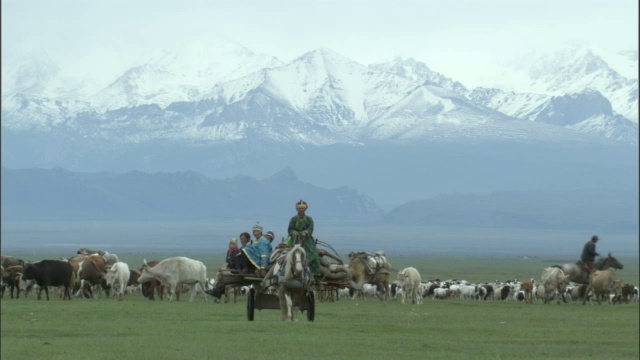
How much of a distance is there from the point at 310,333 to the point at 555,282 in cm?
2346

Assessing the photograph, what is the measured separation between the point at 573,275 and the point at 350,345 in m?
25.4

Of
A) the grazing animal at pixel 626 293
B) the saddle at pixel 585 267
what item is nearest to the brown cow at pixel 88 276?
the saddle at pixel 585 267

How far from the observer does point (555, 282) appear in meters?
50.6

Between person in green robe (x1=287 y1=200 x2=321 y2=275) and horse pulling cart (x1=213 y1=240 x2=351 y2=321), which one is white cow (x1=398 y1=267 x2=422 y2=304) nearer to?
horse pulling cart (x1=213 y1=240 x2=351 y2=321)

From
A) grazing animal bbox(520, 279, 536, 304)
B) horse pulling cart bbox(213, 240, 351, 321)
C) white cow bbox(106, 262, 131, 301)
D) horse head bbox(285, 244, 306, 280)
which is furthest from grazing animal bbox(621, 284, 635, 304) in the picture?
horse head bbox(285, 244, 306, 280)

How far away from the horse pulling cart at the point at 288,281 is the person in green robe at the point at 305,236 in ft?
0.67

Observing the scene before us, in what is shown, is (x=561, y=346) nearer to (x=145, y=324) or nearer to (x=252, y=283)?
(x=252, y=283)

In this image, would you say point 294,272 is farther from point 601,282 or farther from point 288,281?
point 601,282

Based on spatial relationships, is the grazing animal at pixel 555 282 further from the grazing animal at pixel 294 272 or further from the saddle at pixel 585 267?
the grazing animal at pixel 294 272

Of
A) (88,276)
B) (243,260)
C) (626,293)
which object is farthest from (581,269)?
(243,260)

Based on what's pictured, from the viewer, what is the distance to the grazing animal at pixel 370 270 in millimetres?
50781

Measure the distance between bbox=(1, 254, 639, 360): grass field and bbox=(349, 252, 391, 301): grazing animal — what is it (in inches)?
290

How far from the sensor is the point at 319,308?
4209 cm

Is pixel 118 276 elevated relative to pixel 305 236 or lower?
elevated
